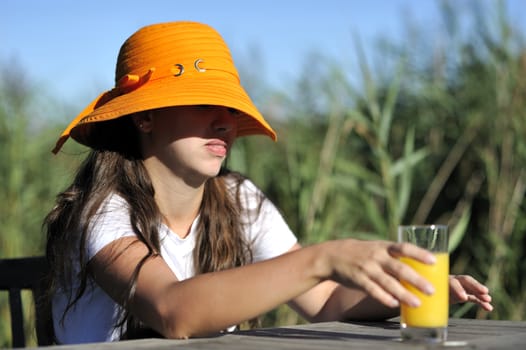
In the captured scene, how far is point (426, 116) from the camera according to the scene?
422 cm

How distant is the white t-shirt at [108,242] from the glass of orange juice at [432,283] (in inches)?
26.1

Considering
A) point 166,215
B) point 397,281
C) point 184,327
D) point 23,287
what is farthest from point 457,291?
point 23,287

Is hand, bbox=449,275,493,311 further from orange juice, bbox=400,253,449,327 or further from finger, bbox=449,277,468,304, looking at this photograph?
orange juice, bbox=400,253,449,327

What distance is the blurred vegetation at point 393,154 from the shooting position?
3.42 m

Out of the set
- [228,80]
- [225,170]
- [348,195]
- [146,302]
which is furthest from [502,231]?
[146,302]

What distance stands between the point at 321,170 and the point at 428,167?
822 millimetres

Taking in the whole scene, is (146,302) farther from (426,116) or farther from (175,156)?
(426,116)

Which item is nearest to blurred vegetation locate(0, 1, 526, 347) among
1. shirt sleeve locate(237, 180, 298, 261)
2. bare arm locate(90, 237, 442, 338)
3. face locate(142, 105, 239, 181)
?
shirt sleeve locate(237, 180, 298, 261)

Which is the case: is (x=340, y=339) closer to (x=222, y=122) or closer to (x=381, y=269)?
(x=381, y=269)

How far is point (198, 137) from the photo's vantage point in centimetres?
199

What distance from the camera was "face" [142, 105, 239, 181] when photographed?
198 centimetres

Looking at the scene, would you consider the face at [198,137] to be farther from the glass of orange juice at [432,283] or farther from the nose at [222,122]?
the glass of orange juice at [432,283]

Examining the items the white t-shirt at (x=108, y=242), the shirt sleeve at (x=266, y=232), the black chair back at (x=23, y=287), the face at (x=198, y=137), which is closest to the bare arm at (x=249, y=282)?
the white t-shirt at (x=108, y=242)

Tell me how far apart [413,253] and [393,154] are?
3.11m
